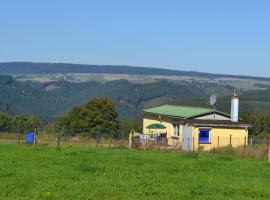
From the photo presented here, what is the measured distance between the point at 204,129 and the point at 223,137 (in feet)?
5.10

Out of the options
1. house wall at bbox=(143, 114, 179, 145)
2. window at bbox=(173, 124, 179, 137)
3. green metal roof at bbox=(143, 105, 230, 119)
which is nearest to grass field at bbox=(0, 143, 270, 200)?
green metal roof at bbox=(143, 105, 230, 119)

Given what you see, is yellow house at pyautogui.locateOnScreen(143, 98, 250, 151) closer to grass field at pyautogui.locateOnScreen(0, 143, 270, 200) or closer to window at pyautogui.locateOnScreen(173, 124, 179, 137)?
window at pyautogui.locateOnScreen(173, 124, 179, 137)

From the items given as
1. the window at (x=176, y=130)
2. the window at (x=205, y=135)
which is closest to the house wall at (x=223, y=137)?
the window at (x=205, y=135)

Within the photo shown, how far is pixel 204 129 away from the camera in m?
43.1

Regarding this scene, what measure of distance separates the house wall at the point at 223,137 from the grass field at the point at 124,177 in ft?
55.1

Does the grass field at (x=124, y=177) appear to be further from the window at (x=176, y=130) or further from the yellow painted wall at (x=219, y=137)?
the window at (x=176, y=130)

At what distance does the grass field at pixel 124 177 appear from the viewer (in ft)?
47.6

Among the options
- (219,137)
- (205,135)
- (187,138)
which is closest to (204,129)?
(205,135)

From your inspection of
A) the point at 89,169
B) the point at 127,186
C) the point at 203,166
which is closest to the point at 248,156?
the point at 203,166

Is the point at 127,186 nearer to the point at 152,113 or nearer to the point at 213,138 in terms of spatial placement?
the point at 213,138

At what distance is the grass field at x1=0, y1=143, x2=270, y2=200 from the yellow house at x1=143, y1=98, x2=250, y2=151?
17.0 meters

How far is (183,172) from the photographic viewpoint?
20000 millimetres

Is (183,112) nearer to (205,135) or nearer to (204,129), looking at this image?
(204,129)

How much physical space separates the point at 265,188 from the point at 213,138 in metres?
25.9
